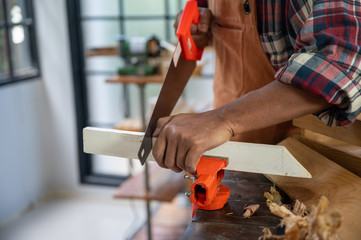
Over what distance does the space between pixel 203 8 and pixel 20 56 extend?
7.41ft

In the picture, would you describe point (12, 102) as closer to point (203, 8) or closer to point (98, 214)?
point (98, 214)

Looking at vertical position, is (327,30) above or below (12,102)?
above

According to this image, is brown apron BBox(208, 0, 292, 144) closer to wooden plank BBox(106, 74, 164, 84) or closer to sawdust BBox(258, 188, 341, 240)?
sawdust BBox(258, 188, 341, 240)

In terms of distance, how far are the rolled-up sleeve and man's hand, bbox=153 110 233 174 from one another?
152mm

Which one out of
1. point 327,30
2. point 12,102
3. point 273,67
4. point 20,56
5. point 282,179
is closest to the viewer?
point 327,30

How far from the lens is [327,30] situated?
73 cm

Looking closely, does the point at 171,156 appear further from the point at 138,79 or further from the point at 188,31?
the point at 138,79

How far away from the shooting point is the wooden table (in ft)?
2.27

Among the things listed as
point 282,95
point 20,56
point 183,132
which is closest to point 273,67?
point 282,95

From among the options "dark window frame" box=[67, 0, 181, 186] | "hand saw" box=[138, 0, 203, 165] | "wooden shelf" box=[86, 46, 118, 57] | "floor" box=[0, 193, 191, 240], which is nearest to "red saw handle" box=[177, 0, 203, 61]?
"hand saw" box=[138, 0, 203, 165]

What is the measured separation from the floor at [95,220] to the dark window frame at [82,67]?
16 centimetres

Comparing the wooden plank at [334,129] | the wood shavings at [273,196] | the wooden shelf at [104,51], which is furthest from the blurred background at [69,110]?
the wood shavings at [273,196]

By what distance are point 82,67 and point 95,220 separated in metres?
1.10

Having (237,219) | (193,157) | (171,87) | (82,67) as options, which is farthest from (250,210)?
(82,67)
